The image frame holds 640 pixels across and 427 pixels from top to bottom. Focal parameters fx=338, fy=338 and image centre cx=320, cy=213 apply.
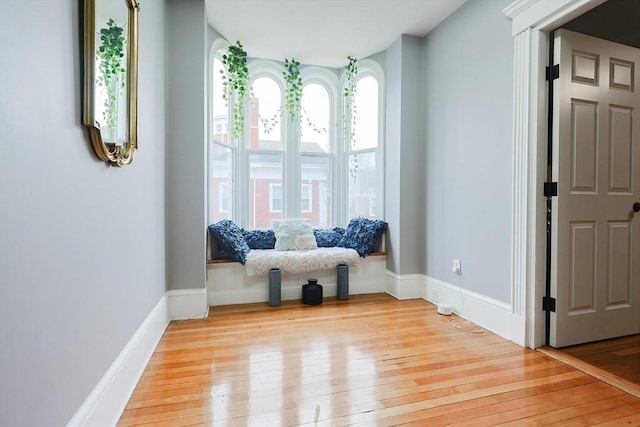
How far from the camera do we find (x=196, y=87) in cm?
279

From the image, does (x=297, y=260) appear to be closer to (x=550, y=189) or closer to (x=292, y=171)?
(x=292, y=171)

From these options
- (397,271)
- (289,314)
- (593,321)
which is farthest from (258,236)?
(593,321)

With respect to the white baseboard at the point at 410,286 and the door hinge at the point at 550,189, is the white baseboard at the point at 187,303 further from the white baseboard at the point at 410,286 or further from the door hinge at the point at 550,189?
the door hinge at the point at 550,189

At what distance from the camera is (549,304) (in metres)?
2.22

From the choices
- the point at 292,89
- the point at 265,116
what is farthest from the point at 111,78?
the point at 292,89

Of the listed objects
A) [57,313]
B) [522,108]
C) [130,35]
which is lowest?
[57,313]

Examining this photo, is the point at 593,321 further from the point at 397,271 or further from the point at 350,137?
the point at 350,137

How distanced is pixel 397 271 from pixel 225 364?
77.9 inches

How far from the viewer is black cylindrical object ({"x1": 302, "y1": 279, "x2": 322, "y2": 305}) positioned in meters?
3.19

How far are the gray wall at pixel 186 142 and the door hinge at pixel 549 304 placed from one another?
8.38 feet

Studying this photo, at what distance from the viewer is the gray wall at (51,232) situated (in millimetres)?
833

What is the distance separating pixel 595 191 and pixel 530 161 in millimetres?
511

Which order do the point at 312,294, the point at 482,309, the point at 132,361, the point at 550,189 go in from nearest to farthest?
the point at 132,361 → the point at 550,189 → the point at 482,309 → the point at 312,294

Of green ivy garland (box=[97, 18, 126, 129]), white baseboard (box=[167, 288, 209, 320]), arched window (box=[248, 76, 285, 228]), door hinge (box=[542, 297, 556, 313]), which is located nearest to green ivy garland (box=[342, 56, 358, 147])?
arched window (box=[248, 76, 285, 228])
